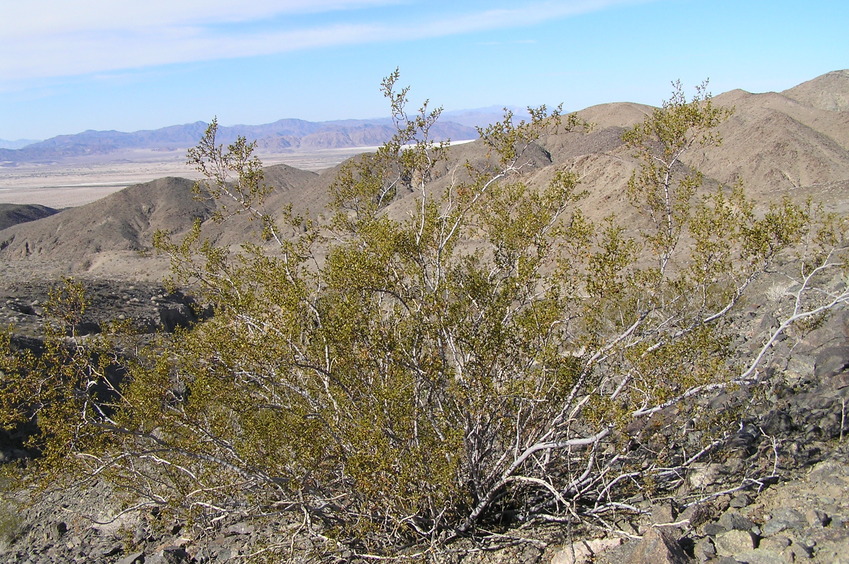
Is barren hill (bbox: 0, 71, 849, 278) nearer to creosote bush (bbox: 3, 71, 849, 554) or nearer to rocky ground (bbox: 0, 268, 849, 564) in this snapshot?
rocky ground (bbox: 0, 268, 849, 564)

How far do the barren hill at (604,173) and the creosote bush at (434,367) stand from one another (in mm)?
22469

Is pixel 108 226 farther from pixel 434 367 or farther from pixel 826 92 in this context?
pixel 826 92

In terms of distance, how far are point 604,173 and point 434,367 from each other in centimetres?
3337

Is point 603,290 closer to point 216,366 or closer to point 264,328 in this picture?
point 264,328

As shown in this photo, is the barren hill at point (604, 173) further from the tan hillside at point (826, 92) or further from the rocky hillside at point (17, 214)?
the rocky hillside at point (17, 214)

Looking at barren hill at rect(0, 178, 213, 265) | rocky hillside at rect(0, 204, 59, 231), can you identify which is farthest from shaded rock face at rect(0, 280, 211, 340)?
rocky hillside at rect(0, 204, 59, 231)

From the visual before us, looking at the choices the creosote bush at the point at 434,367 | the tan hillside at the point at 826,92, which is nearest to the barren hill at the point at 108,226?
the creosote bush at the point at 434,367

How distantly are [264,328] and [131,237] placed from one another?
6158 centimetres

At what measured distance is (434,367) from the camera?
23.4 feet

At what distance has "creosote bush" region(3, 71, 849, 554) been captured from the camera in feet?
23.5

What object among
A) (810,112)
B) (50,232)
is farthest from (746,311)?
(50,232)

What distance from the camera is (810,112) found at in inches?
2112

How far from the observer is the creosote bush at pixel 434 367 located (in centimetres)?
716

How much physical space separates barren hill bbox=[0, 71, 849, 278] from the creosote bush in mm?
22469
